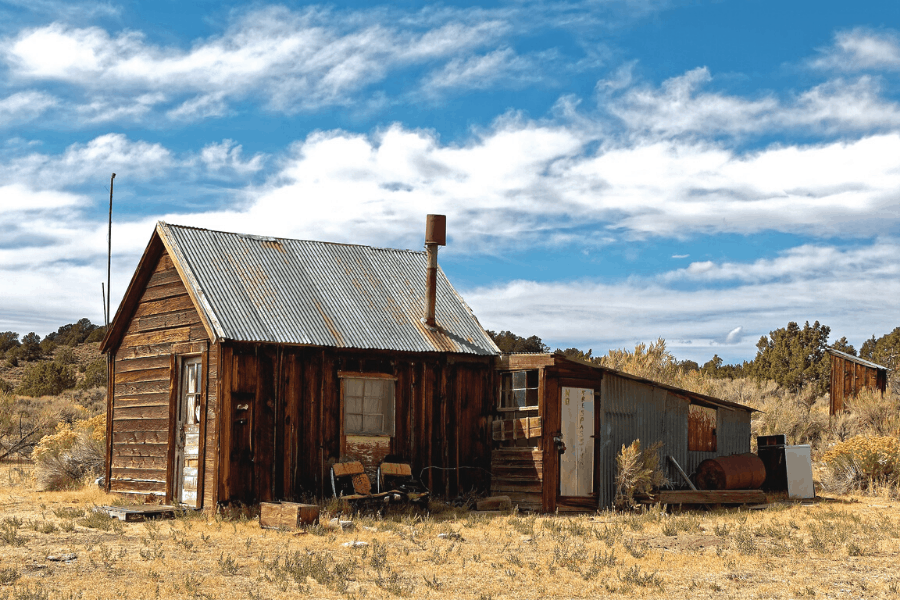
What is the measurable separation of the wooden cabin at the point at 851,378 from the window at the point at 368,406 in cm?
1636

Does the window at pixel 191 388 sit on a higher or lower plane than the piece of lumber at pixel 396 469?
higher

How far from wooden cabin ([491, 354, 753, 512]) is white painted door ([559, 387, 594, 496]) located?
18 mm

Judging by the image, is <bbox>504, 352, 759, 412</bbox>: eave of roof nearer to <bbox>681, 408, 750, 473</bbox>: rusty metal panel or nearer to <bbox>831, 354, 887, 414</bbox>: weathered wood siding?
<bbox>681, 408, 750, 473</bbox>: rusty metal panel

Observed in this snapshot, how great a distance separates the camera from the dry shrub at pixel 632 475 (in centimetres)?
1667

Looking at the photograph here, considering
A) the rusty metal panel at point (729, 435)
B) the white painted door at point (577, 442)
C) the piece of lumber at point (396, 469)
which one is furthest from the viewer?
the rusty metal panel at point (729, 435)

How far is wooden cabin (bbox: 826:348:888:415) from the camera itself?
90.8ft

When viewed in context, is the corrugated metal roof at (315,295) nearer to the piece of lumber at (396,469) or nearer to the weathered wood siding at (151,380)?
the weathered wood siding at (151,380)

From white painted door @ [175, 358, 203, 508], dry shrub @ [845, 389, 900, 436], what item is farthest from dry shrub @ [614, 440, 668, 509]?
dry shrub @ [845, 389, 900, 436]

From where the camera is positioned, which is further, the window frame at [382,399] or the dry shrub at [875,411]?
the dry shrub at [875,411]

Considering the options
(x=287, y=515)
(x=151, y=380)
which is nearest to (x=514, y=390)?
(x=287, y=515)

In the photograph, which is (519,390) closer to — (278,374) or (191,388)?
(278,374)

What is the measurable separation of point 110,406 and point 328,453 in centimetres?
526

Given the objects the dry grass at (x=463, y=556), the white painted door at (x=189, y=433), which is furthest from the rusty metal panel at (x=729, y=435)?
the white painted door at (x=189, y=433)

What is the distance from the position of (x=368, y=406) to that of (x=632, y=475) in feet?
16.1
